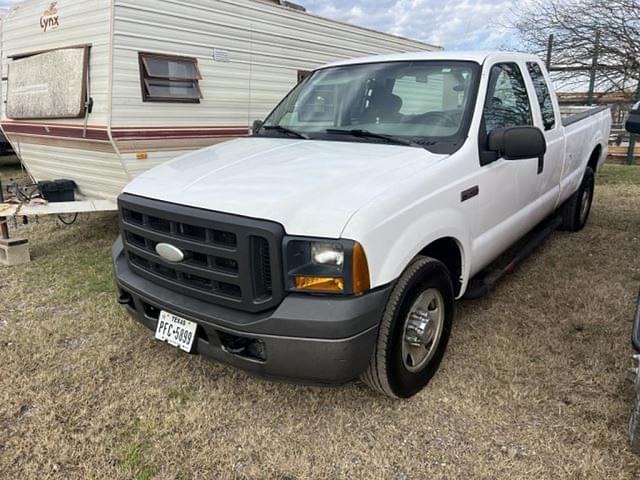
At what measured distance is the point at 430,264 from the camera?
2770 millimetres

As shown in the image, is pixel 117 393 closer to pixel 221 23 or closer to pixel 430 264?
pixel 430 264

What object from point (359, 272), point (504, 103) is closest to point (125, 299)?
point (359, 272)

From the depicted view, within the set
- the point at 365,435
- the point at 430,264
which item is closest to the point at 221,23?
the point at 430,264

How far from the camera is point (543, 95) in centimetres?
439

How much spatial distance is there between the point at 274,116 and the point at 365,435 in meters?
2.65

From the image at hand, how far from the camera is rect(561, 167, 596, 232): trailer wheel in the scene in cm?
588

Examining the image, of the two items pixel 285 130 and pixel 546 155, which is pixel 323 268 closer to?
pixel 285 130

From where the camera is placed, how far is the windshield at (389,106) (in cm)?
327

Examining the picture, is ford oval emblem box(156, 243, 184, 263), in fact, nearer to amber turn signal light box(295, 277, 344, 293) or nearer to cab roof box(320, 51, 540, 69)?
amber turn signal light box(295, 277, 344, 293)

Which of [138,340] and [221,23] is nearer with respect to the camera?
[138,340]

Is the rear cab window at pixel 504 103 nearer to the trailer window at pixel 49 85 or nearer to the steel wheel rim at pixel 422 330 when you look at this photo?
the steel wheel rim at pixel 422 330

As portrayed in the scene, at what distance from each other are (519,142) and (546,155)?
4.47 feet

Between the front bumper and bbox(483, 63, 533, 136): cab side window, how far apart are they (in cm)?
173

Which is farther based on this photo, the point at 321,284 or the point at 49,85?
the point at 49,85
